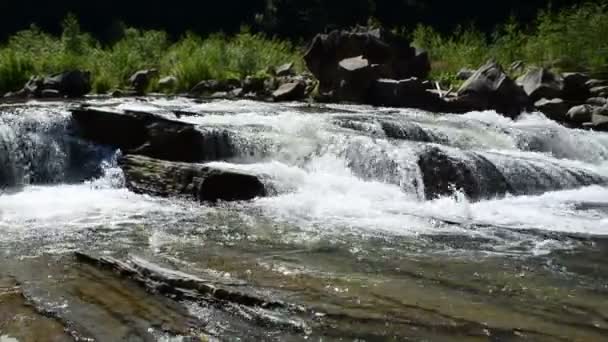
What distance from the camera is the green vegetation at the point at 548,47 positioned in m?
16.3

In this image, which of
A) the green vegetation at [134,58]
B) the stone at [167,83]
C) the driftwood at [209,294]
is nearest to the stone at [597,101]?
the green vegetation at [134,58]

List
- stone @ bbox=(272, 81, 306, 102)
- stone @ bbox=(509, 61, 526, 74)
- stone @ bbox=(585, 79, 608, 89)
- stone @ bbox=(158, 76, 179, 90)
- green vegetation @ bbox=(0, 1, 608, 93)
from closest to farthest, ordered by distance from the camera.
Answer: stone @ bbox=(585, 79, 608, 89) → stone @ bbox=(272, 81, 306, 102) → green vegetation @ bbox=(0, 1, 608, 93) → stone @ bbox=(509, 61, 526, 74) → stone @ bbox=(158, 76, 179, 90)

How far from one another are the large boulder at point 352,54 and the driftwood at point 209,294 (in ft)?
37.5

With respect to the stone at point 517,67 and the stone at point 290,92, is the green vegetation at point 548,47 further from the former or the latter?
the stone at point 290,92

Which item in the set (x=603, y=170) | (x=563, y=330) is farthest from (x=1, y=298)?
(x=603, y=170)

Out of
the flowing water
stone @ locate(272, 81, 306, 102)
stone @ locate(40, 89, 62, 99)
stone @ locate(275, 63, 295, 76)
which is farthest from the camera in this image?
stone @ locate(275, 63, 295, 76)

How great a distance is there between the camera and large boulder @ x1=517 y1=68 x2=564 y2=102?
557 inches

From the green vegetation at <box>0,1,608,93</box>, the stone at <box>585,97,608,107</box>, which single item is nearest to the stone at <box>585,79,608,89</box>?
the stone at <box>585,97,608,107</box>

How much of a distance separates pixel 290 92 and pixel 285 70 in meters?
2.46

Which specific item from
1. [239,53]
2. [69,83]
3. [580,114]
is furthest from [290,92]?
[580,114]

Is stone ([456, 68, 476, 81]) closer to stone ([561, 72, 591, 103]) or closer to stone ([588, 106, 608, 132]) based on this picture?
stone ([561, 72, 591, 103])

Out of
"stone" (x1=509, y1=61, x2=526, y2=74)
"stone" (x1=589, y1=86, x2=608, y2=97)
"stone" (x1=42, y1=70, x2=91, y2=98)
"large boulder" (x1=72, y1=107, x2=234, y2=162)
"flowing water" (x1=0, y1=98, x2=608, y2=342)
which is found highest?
"stone" (x1=509, y1=61, x2=526, y2=74)

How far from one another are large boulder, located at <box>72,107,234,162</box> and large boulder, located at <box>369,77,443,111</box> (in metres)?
5.64

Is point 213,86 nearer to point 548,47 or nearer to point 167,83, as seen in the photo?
point 167,83
